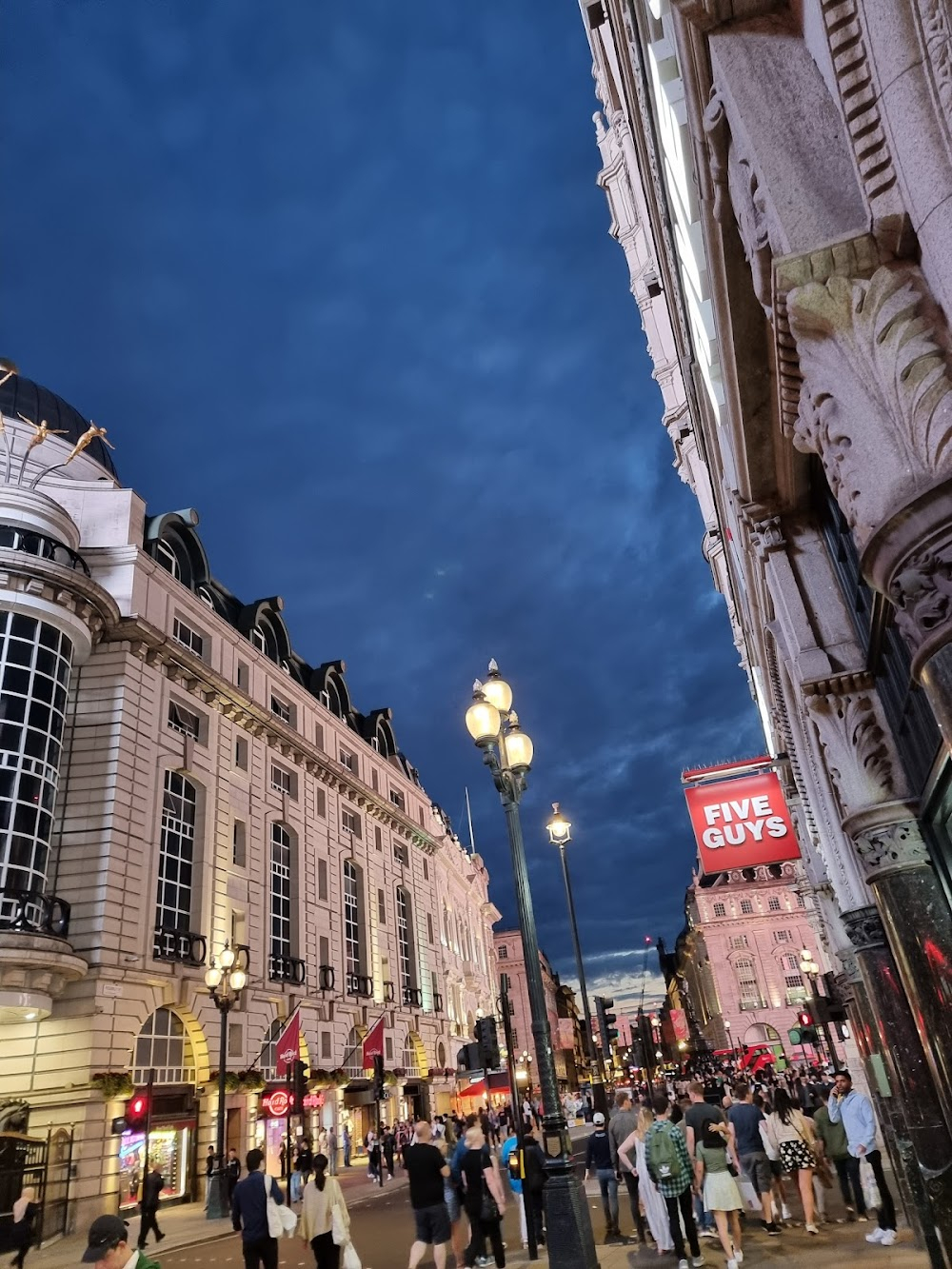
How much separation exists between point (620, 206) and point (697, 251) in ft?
80.7

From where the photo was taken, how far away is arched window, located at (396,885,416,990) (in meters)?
52.3

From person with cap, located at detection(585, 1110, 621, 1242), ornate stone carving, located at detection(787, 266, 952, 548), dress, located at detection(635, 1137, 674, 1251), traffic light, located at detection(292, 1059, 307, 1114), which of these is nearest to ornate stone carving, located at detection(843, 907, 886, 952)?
dress, located at detection(635, 1137, 674, 1251)

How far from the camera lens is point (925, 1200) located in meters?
7.56

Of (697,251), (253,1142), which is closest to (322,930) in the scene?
(253,1142)

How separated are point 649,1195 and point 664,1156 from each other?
5.53 feet

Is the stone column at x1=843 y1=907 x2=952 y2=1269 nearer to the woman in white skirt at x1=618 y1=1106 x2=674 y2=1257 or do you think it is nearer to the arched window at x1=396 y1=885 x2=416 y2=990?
the woman in white skirt at x1=618 y1=1106 x2=674 y2=1257

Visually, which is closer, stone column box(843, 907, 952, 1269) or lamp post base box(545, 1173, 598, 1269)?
stone column box(843, 907, 952, 1269)

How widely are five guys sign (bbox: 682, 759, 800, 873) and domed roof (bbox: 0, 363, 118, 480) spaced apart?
1188 inches

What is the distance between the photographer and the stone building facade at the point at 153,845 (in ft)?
81.3

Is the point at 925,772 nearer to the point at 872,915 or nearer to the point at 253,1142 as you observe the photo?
the point at 872,915

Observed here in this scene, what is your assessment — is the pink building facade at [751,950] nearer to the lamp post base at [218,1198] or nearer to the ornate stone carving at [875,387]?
the lamp post base at [218,1198]

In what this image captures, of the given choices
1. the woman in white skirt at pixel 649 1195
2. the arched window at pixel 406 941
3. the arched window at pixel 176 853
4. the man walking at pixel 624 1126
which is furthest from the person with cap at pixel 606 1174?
the arched window at pixel 406 941

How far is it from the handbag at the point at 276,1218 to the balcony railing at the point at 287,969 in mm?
27263

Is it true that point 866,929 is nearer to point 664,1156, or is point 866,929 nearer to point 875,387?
point 664,1156
